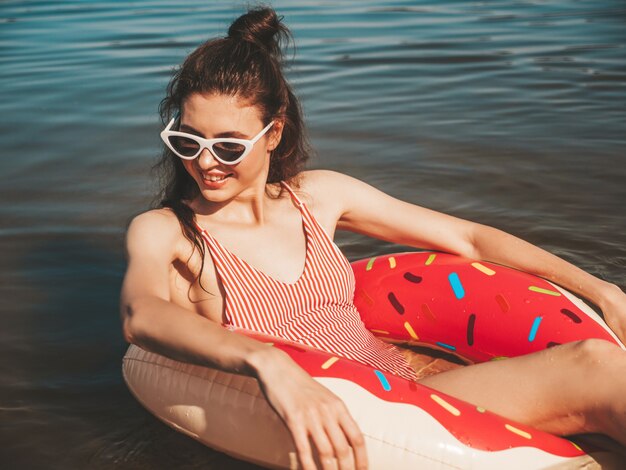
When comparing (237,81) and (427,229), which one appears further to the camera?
(427,229)

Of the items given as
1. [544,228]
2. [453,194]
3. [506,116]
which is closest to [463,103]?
[506,116]

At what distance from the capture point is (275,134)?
3.07m

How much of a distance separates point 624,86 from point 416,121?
6.88ft

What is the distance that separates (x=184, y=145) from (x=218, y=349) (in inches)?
31.1

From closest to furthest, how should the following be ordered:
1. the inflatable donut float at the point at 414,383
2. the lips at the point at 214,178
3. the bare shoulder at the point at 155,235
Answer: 1. the inflatable donut float at the point at 414,383
2. the bare shoulder at the point at 155,235
3. the lips at the point at 214,178

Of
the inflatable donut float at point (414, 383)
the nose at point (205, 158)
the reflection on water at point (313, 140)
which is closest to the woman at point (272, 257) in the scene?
the nose at point (205, 158)

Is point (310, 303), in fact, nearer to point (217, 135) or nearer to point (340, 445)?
point (217, 135)

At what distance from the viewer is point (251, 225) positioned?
3086 millimetres

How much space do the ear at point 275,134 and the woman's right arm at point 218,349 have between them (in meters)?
0.47

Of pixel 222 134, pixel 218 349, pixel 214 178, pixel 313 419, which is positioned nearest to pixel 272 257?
pixel 214 178

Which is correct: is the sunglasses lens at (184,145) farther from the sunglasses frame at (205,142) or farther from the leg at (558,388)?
the leg at (558,388)

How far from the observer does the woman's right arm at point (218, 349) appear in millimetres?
2086

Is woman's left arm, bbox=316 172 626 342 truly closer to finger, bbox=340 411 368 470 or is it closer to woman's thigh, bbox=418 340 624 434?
woman's thigh, bbox=418 340 624 434

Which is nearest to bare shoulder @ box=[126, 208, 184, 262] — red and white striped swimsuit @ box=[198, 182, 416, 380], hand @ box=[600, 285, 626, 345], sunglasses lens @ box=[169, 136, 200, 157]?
red and white striped swimsuit @ box=[198, 182, 416, 380]
